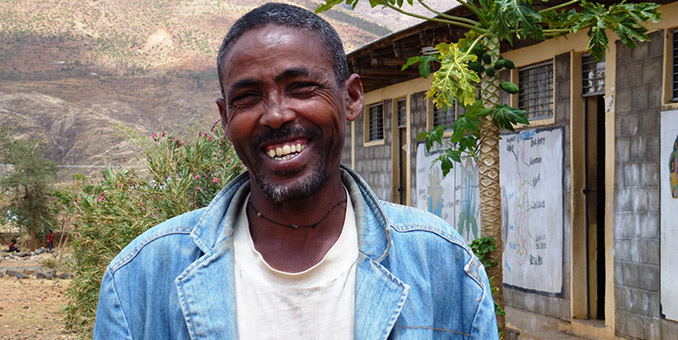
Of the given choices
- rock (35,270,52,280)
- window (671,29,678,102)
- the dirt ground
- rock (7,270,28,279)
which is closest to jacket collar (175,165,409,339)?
window (671,29,678,102)

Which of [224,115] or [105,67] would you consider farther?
[105,67]

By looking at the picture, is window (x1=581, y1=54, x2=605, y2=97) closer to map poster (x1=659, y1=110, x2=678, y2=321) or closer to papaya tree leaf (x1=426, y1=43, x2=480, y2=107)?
map poster (x1=659, y1=110, x2=678, y2=321)

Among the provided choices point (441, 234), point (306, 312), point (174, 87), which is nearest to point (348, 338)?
point (306, 312)

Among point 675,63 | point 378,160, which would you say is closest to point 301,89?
point 675,63

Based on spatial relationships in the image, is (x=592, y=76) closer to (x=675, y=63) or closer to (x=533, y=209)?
(x=675, y=63)

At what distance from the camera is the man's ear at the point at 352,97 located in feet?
7.04

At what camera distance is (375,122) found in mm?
14992

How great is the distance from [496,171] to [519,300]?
3.51 m

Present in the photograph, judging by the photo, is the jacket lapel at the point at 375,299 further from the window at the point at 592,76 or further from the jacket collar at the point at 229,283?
the window at the point at 592,76

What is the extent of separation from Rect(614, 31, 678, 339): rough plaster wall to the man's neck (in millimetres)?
6128

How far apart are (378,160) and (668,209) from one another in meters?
7.61

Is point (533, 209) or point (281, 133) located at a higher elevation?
point (281, 133)

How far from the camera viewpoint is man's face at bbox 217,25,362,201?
1.97 metres

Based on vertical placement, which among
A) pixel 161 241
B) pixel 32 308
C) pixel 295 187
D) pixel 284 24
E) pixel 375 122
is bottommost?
pixel 32 308
